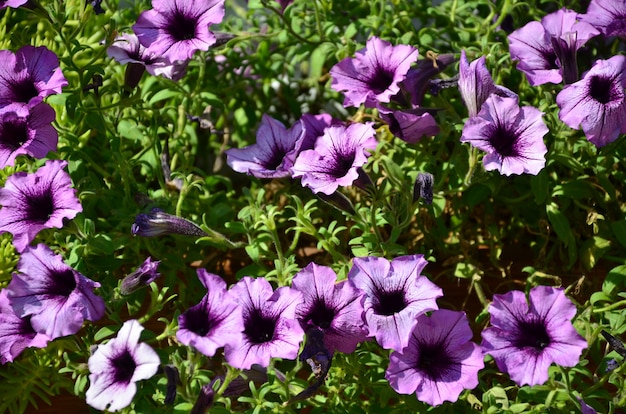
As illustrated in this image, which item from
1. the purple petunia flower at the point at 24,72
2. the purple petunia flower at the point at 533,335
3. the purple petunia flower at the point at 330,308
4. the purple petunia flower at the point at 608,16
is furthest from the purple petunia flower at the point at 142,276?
the purple petunia flower at the point at 608,16

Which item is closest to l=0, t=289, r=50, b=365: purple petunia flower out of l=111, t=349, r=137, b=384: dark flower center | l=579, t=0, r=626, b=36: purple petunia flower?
l=111, t=349, r=137, b=384: dark flower center

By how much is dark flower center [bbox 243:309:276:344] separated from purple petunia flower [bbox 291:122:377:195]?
0.19m

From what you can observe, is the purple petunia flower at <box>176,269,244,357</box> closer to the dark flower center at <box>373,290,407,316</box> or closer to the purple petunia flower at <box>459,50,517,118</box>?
the dark flower center at <box>373,290,407,316</box>

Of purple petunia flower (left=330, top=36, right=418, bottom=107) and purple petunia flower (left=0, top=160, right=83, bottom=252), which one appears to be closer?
purple petunia flower (left=0, top=160, right=83, bottom=252)

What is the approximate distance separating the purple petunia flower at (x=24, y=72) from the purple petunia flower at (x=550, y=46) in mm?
646

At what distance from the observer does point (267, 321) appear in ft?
3.60

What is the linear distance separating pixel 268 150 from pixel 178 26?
0.22 m

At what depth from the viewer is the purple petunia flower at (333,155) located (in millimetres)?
1203

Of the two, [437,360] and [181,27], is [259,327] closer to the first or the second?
[437,360]

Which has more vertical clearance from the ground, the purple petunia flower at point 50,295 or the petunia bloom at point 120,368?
the purple petunia flower at point 50,295

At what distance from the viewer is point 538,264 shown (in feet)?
4.68

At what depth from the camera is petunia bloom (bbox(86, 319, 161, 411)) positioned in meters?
1.02

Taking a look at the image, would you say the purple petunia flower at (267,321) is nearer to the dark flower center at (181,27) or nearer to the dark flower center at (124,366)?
the dark flower center at (124,366)

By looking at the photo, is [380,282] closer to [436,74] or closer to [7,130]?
[436,74]
